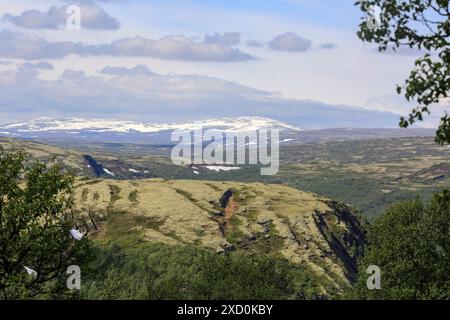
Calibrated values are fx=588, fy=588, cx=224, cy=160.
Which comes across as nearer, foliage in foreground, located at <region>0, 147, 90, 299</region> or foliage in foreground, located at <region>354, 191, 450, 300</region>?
foliage in foreground, located at <region>0, 147, 90, 299</region>

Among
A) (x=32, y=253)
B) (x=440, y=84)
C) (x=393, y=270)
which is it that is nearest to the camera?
(x=440, y=84)

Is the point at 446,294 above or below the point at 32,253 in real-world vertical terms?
below

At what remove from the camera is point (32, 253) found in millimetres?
45781

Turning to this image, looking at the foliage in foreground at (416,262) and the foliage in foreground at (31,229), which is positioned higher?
the foliage in foreground at (31,229)

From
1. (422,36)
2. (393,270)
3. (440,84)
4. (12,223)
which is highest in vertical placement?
(422,36)

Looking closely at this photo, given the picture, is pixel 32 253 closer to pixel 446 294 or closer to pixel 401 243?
pixel 446 294

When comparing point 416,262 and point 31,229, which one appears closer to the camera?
point 31,229

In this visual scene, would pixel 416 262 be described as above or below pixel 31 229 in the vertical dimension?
below

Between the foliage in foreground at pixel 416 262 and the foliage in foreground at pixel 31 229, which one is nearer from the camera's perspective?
the foliage in foreground at pixel 31 229

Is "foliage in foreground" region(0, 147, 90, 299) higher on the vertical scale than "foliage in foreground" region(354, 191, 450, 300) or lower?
higher
